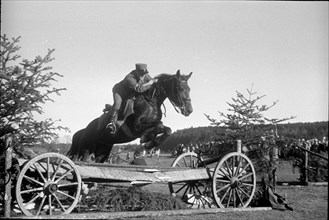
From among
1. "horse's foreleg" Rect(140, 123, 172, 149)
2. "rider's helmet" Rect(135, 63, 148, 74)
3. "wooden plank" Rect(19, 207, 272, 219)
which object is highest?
"rider's helmet" Rect(135, 63, 148, 74)

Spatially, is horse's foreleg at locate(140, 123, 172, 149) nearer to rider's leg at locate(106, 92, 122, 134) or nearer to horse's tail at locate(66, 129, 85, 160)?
rider's leg at locate(106, 92, 122, 134)

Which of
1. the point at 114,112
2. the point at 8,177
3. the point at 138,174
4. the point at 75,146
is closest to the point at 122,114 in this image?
the point at 114,112

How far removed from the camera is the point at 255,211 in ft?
26.5

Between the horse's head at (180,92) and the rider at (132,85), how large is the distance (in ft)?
1.82

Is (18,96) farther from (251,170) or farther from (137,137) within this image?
(251,170)

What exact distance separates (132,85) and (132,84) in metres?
0.03

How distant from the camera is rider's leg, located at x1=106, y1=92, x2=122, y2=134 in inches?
372

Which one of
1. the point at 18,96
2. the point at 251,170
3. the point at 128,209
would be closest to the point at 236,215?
the point at 251,170

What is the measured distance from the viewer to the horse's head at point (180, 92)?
9539 millimetres

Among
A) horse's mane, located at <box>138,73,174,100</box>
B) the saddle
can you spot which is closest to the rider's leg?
the saddle

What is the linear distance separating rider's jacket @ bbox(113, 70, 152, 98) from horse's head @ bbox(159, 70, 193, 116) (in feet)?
2.00

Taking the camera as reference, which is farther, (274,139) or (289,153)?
(289,153)

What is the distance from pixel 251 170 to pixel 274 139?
164 inches

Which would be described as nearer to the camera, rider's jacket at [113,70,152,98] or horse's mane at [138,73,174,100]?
rider's jacket at [113,70,152,98]
